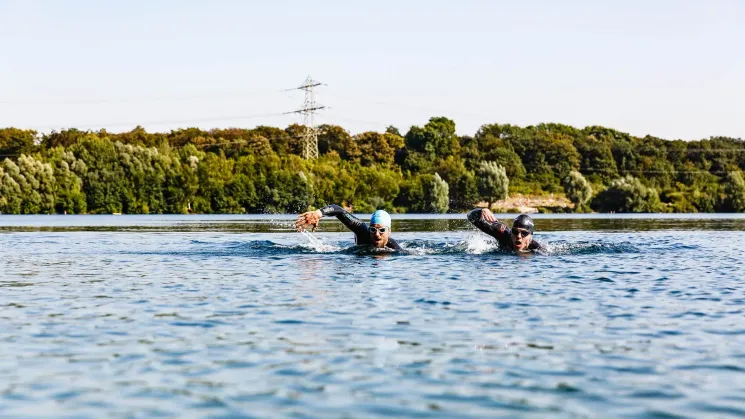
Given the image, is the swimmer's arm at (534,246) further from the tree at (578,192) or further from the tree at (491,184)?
the tree at (491,184)

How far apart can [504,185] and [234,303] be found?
4575 inches

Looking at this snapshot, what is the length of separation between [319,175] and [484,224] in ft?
331

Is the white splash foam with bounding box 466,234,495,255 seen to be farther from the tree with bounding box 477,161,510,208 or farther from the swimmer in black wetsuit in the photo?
the tree with bounding box 477,161,510,208

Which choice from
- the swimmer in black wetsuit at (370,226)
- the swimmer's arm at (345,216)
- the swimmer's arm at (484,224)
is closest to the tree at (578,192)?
the swimmer's arm at (484,224)

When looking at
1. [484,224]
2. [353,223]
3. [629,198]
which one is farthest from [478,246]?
[629,198]

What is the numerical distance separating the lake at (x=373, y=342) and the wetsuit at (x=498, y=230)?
2.86 m

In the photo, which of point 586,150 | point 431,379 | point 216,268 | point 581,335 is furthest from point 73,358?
point 586,150

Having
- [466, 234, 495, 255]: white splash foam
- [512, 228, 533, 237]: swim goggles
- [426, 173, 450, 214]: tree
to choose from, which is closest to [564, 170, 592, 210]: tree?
[426, 173, 450, 214]: tree

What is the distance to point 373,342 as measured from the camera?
472 inches

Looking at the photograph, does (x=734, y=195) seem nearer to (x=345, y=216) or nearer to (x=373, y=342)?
(x=345, y=216)

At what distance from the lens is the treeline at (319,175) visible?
113938 millimetres

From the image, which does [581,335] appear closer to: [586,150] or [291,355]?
[291,355]

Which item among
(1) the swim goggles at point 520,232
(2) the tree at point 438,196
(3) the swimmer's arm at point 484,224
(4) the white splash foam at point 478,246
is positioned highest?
(2) the tree at point 438,196

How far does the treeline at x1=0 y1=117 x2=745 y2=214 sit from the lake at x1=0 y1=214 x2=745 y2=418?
94371 millimetres
